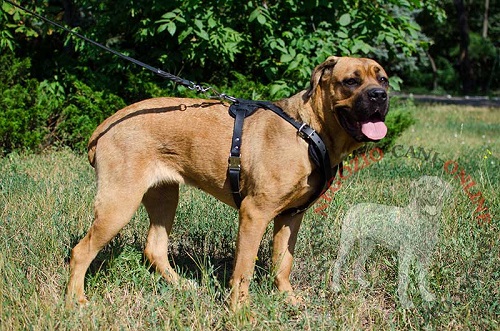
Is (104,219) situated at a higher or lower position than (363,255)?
higher

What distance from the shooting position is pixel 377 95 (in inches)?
142

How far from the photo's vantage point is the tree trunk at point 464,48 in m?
27.6

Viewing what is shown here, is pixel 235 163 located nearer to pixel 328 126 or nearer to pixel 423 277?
pixel 328 126

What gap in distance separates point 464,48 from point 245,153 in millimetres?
28721

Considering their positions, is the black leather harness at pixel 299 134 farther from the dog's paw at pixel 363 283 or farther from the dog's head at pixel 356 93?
the dog's paw at pixel 363 283

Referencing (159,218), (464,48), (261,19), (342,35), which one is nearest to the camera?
(159,218)

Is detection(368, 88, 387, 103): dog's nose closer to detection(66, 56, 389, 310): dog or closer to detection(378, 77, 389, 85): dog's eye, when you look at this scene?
detection(66, 56, 389, 310): dog

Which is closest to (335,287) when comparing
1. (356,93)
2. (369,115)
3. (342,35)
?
(369,115)

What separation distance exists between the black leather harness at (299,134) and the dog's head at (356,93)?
0.21 m

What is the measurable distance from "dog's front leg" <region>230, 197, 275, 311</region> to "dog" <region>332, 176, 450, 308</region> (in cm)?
Result: 66

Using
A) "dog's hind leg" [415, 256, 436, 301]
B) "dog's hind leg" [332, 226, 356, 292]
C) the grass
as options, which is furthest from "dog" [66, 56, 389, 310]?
"dog's hind leg" [415, 256, 436, 301]

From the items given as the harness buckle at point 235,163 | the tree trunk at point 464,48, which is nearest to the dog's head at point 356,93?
the harness buckle at point 235,163

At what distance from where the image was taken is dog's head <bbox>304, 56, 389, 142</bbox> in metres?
3.62

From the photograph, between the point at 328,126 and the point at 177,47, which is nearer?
the point at 328,126
